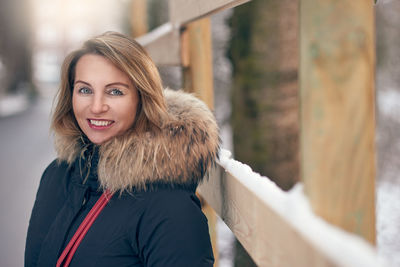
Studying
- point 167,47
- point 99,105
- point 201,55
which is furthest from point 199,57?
point 99,105

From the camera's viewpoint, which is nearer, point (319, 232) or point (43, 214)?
point (319, 232)

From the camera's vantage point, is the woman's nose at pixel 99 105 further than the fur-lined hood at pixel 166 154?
Yes

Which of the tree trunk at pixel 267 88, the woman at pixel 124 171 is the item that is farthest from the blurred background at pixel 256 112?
the woman at pixel 124 171

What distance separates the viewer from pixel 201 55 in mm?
2285

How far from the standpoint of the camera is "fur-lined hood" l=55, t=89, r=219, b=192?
1.55 meters

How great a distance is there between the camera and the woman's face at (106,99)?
171cm

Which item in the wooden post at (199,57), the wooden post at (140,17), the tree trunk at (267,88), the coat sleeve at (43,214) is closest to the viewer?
the coat sleeve at (43,214)

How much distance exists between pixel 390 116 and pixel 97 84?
6.93m

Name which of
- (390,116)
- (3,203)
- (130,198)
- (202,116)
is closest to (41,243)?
(130,198)

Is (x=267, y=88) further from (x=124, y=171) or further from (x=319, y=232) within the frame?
(x=319, y=232)

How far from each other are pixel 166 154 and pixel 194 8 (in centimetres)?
69

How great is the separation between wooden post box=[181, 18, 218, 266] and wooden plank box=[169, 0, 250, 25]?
8 cm

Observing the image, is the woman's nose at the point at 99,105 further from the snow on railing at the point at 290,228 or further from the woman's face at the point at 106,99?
the snow on railing at the point at 290,228

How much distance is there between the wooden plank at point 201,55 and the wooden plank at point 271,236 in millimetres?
650
